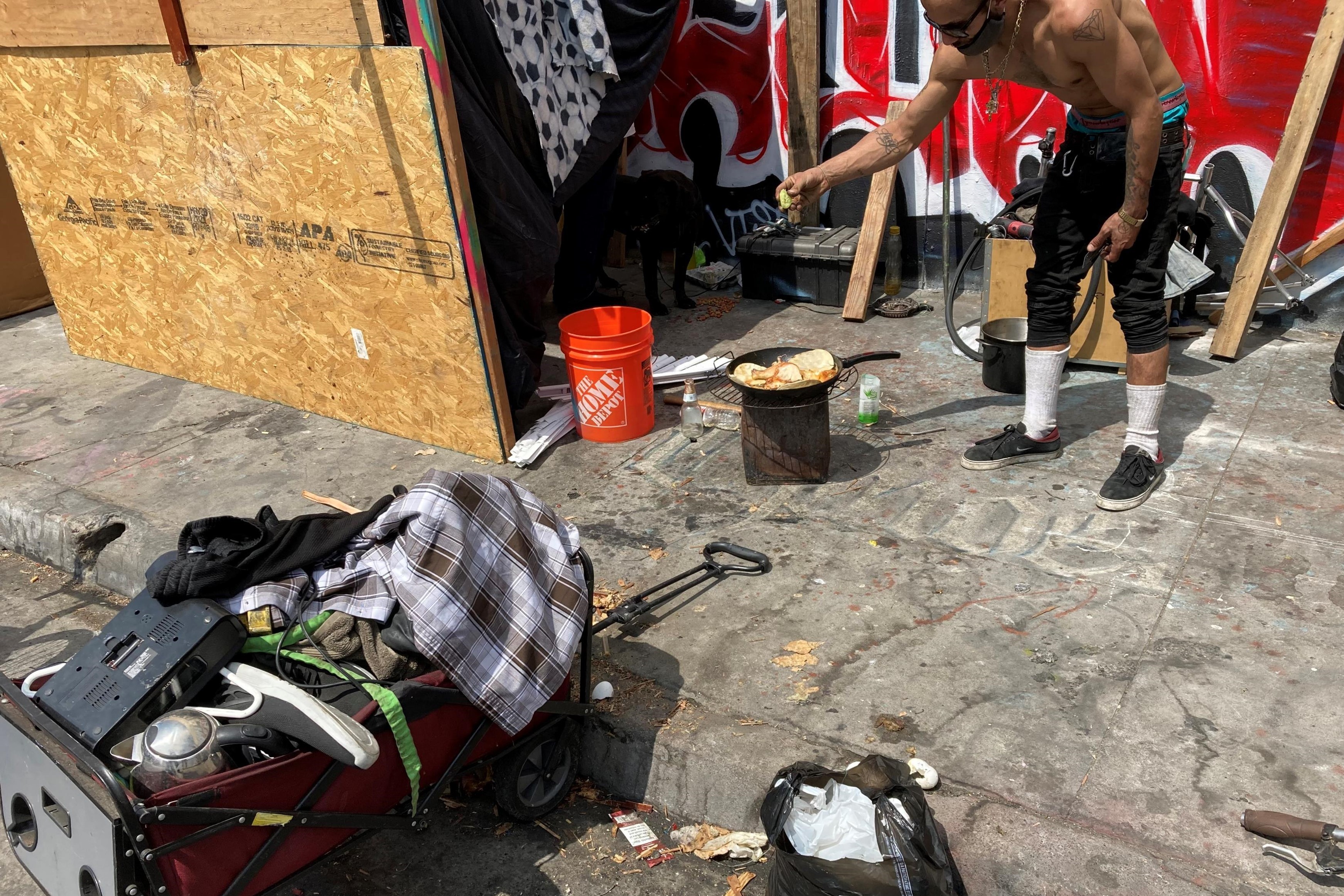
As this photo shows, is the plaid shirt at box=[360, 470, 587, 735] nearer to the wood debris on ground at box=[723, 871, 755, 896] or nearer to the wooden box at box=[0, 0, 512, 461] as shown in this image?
the wood debris on ground at box=[723, 871, 755, 896]

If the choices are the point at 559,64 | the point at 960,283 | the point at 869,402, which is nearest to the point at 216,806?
the point at 869,402

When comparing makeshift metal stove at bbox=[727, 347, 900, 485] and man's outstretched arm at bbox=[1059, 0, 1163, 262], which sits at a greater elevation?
man's outstretched arm at bbox=[1059, 0, 1163, 262]

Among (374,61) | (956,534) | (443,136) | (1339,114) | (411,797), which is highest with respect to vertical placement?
(374,61)

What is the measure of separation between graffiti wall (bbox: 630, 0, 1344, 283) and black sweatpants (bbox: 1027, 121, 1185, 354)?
219cm

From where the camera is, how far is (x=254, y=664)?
110 inches

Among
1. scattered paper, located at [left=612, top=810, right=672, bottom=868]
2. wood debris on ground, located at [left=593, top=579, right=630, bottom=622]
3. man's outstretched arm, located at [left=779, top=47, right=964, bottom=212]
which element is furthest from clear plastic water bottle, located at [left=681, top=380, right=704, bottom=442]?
scattered paper, located at [left=612, top=810, right=672, bottom=868]

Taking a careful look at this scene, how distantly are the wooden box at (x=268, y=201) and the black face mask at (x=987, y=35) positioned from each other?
238 centimetres

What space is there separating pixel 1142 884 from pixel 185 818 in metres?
2.42

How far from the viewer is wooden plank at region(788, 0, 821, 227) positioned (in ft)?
23.1

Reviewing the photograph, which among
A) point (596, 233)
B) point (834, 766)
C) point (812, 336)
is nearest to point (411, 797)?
point (834, 766)

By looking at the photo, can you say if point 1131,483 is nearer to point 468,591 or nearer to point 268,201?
point 468,591

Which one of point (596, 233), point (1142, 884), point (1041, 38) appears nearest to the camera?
point (1142, 884)

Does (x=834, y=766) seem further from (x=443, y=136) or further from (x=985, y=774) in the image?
(x=443, y=136)

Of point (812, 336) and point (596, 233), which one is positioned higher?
point (596, 233)
